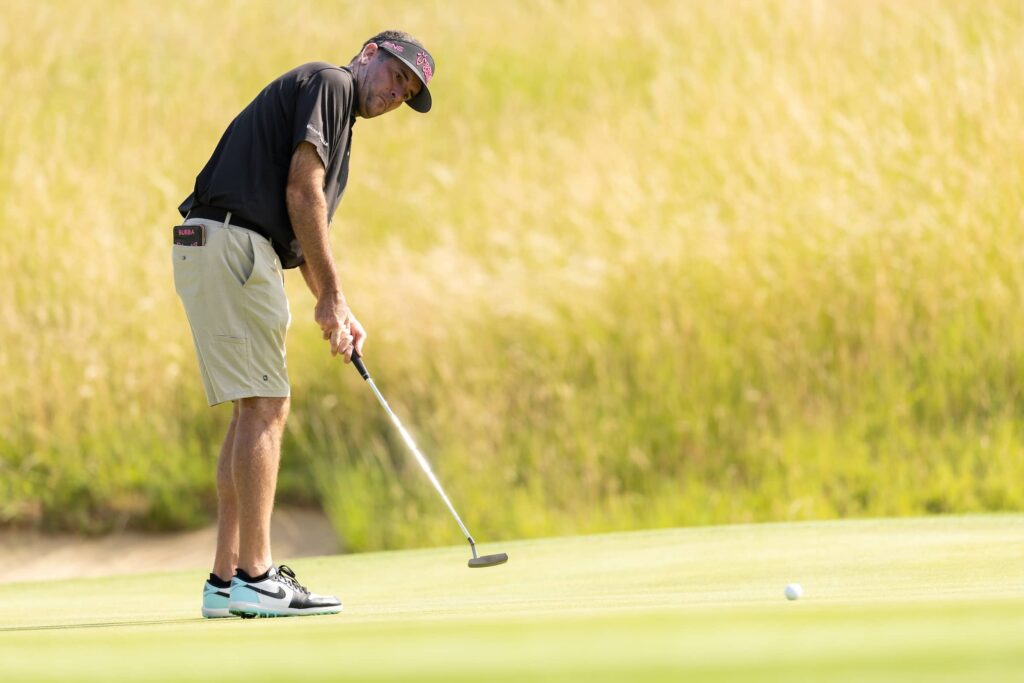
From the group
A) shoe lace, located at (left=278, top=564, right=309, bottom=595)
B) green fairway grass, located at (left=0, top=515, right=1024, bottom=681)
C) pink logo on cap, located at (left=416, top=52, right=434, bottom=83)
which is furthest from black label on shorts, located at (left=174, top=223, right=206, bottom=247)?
green fairway grass, located at (left=0, top=515, right=1024, bottom=681)

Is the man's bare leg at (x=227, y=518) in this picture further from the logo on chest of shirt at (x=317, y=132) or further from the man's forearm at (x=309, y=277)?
the logo on chest of shirt at (x=317, y=132)

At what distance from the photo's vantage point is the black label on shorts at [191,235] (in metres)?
4.75

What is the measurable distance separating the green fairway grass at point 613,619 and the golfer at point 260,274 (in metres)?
0.26

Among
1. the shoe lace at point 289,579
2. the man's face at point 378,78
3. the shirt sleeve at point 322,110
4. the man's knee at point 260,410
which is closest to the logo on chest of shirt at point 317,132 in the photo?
the shirt sleeve at point 322,110

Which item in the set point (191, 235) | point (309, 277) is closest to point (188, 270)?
point (191, 235)

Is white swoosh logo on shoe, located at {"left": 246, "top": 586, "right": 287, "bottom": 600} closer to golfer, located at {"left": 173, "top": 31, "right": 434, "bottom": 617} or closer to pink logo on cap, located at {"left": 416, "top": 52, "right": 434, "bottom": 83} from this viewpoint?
golfer, located at {"left": 173, "top": 31, "right": 434, "bottom": 617}

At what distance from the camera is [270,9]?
1994 cm

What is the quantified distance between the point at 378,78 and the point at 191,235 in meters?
0.75

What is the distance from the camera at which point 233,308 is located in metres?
4.76

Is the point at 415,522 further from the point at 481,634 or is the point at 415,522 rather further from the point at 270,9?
the point at 270,9

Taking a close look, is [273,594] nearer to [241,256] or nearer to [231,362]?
[231,362]

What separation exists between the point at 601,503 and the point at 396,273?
3230 mm

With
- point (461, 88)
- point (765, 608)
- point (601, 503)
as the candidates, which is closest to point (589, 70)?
point (461, 88)

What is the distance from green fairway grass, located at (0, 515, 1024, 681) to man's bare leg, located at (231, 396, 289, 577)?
0.22 m
